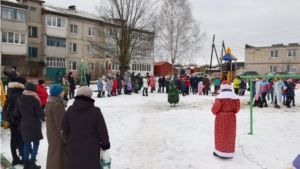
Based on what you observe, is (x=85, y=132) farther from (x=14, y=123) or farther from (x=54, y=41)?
(x=54, y=41)

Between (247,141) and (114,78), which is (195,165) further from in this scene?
(114,78)

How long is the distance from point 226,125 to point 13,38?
1315 inches

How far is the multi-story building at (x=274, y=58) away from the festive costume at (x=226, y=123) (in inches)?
1883

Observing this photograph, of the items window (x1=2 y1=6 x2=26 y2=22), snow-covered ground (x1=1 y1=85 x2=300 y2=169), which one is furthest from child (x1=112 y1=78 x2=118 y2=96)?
window (x1=2 y1=6 x2=26 y2=22)

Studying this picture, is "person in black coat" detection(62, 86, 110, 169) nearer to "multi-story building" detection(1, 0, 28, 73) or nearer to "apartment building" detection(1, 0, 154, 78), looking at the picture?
"apartment building" detection(1, 0, 154, 78)

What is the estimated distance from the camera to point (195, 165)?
521 centimetres

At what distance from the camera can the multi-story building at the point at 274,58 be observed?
158 feet

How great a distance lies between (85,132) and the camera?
10.6 ft

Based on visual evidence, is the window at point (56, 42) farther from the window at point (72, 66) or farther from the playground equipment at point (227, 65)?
the playground equipment at point (227, 65)

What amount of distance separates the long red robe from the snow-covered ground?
0.94ft

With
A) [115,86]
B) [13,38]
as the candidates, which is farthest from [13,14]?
[115,86]

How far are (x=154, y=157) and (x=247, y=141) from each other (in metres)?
2.96

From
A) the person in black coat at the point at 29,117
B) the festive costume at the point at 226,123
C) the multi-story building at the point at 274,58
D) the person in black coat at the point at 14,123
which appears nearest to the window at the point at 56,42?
the person in black coat at the point at 14,123

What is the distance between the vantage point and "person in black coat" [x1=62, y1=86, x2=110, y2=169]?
10.5 feet
